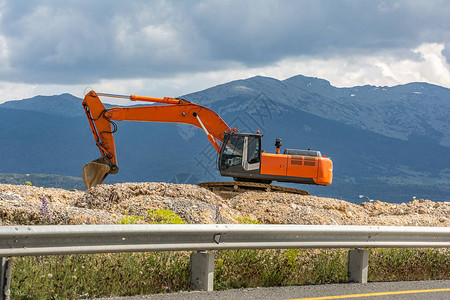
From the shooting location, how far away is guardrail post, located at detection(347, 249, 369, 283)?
26.8ft

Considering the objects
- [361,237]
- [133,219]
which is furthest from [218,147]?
[361,237]

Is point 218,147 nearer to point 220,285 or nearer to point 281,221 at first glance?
point 281,221

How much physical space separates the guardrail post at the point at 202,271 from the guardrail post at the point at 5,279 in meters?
2.10

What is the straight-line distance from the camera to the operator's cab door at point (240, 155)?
2206cm

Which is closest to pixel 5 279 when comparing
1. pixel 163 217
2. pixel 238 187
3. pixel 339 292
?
pixel 339 292

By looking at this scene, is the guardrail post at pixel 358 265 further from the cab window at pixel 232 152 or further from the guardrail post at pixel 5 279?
the cab window at pixel 232 152

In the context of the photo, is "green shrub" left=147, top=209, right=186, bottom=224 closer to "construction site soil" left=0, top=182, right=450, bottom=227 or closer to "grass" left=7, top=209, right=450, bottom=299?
"construction site soil" left=0, top=182, right=450, bottom=227

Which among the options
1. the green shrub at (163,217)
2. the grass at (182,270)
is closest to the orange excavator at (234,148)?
the green shrub at (163,217)

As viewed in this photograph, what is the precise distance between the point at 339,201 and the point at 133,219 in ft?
33.8

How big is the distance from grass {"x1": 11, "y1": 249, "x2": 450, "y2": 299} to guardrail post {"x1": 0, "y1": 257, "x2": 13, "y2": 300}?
7.0 inches

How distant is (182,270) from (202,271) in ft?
0.99

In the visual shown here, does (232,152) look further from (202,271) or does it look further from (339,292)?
(202,271)

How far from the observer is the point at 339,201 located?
1861 cm

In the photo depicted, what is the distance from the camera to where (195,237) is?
700cm
